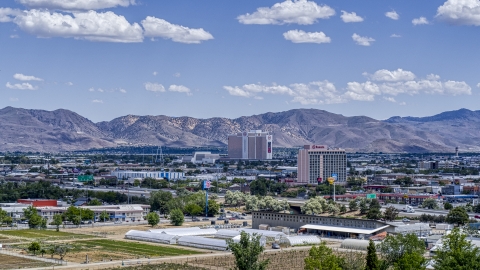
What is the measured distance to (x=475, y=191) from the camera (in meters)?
143

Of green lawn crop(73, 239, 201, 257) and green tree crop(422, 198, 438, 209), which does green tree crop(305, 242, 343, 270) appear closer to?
green lawn crop(73, 239, 201, 257)

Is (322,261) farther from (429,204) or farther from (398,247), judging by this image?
(429,204)

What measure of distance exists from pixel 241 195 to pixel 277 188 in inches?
1133

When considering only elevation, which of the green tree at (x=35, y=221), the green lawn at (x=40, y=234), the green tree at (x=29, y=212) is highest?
the green tree at (x=29, y=212)

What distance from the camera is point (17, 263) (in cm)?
6009

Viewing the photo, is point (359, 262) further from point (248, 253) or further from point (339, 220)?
point (339, 220)

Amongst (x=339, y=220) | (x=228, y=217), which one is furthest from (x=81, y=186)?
(x=339, y=220)

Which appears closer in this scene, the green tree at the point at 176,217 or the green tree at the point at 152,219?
the green tree at the point at 152,219

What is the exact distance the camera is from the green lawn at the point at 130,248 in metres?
67.1

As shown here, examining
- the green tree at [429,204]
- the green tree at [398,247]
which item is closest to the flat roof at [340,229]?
the green tree at [398,247]

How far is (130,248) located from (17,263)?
12099 millimetres

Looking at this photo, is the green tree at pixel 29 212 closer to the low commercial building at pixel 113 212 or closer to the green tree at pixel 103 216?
the low commercial building at pixel 113 212

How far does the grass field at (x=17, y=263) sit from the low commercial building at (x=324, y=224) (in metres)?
29.5

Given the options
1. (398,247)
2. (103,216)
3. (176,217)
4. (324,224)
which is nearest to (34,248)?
(176,217)
